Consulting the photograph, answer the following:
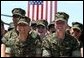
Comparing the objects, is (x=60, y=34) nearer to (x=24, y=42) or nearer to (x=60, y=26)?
(x=60, y=26)

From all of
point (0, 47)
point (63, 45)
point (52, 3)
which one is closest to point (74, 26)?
point (63, 45)

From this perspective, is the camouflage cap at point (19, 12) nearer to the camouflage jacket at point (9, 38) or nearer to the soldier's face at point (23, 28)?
the camouflage jacket at point (9, 38)

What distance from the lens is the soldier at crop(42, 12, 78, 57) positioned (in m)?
6.96

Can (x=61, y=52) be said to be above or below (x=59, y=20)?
below

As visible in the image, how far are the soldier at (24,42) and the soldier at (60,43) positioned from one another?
222mm

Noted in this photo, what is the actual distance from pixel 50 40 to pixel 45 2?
19.9 feet

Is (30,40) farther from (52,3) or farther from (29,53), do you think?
(52,3)

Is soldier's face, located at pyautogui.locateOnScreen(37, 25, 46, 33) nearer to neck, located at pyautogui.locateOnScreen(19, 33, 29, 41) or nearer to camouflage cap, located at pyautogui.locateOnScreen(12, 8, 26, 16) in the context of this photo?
camouflage cap, located at pyautogui.locateOnScreen(12, 8, 26, 16)

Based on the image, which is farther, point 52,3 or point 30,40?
point 52,3

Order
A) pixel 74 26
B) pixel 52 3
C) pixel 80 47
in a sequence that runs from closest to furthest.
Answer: pixel 80 47 → pixel 74 26 → pixel 52 3

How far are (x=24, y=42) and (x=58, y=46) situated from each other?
572 millimetres

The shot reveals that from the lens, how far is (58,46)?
7.10 m

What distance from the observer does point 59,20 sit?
6.99 m

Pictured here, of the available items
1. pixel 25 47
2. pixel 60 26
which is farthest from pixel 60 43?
pixel 25 47
